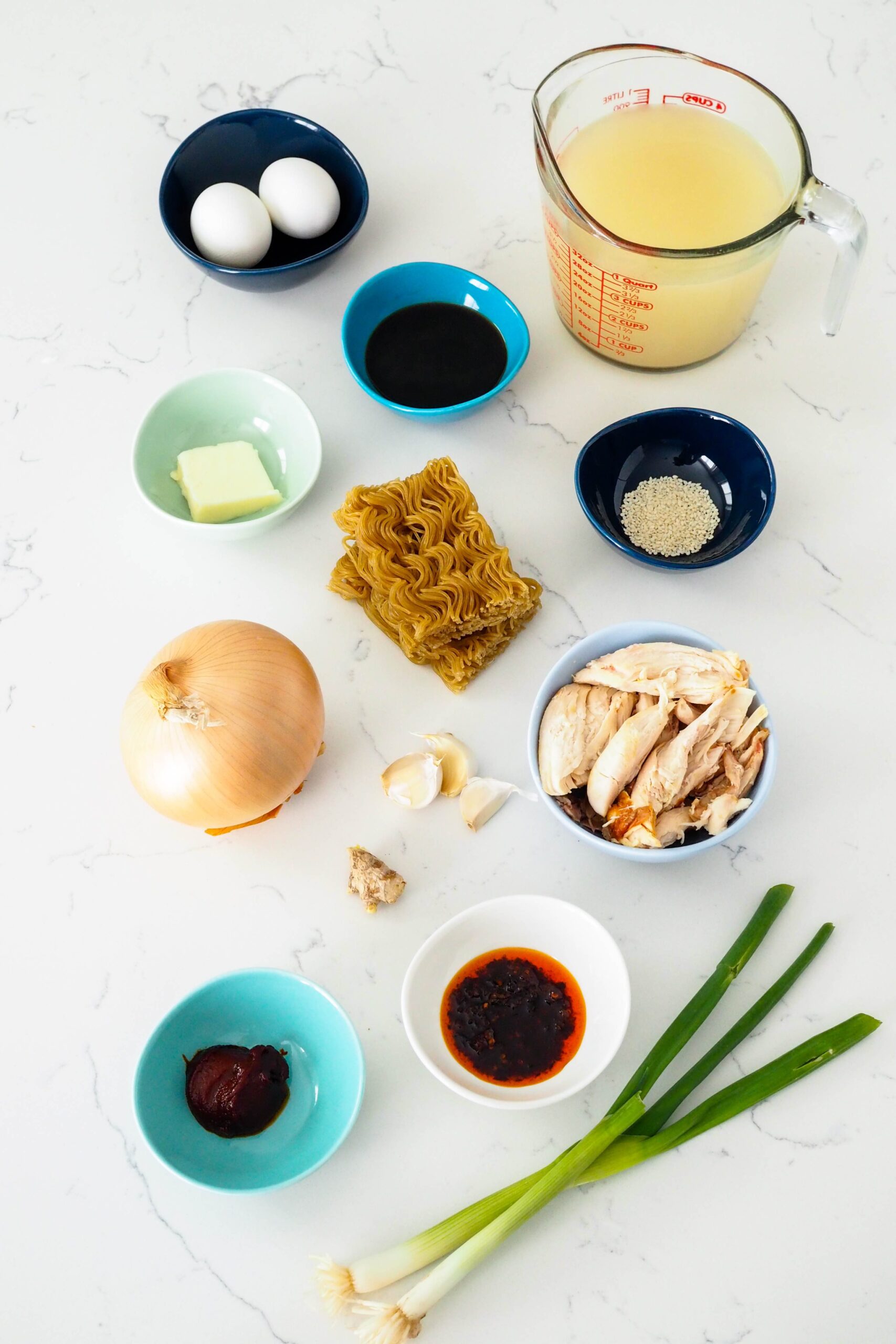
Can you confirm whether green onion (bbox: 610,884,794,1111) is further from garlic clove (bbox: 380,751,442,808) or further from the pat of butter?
the pat of butter

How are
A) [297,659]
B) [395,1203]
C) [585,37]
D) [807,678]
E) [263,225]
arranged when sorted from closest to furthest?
1. [395,1203]
2. [297,659]
3. [807,678]
4. [263,225]
5. [585,37]

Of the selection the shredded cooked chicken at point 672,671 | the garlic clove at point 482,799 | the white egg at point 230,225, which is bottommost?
the garlic clove at point 482,799

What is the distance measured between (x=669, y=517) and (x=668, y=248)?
40cm

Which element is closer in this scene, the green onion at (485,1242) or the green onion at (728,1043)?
the green onion at (485,1242)

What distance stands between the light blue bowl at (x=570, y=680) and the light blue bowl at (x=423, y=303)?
47 centimetres

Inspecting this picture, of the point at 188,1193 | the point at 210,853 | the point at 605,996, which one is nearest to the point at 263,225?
the point at 210,853

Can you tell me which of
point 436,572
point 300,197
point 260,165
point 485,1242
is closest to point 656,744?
point 436,572

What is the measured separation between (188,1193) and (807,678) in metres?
1.17

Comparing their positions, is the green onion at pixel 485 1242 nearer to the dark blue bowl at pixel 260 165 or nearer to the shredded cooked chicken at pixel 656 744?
the shredded cooked chicken at pixel 656 744

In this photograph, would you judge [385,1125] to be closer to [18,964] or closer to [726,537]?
[18,964]

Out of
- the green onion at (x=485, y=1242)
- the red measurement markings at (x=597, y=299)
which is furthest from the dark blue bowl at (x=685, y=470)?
the green onion at (x=485, y=1242)

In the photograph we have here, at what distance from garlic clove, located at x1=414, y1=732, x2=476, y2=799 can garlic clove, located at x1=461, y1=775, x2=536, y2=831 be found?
0.04ft

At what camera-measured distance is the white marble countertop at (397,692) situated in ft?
4.66

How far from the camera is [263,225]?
73.3 inches
